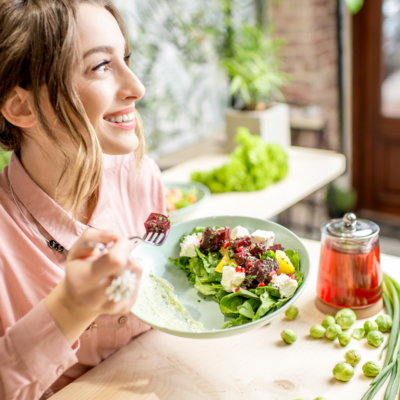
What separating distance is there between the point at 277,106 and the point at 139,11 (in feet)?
3.48

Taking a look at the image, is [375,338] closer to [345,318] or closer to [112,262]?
[345,318]

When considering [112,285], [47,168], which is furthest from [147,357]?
[47,168]

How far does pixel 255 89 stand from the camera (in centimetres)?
288

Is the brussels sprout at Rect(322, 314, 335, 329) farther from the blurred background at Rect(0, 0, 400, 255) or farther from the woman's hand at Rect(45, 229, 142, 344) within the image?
the blurred background at Rect(0, 0, 400, 255)

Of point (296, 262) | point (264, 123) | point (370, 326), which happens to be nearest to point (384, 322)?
point (370, 326)

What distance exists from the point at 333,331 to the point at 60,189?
0.76m

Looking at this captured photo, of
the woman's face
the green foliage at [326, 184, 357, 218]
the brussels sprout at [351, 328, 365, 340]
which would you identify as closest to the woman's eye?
the woman's face

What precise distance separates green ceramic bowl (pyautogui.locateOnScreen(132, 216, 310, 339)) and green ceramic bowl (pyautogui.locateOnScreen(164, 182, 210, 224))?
610 millimetres

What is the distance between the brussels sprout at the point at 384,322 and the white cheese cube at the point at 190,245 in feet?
1.60

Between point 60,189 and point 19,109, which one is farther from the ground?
point 19,109

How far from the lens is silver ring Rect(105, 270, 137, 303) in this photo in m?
0.69

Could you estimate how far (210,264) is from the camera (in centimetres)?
112

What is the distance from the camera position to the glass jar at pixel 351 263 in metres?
1.06

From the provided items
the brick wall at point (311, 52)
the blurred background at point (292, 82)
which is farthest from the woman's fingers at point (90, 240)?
the brick wall at point (311, 52)
